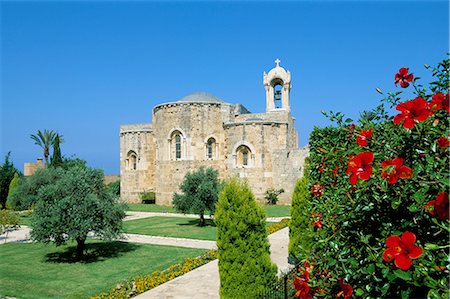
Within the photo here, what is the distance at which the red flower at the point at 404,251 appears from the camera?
213cm

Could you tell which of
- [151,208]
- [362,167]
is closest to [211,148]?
[151,208]

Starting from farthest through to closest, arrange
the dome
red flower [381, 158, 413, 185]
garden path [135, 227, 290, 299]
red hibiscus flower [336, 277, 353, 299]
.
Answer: the dome, garden path [135, 227, 290, 299], red hibiscus flower [336, 277, 353, 299], red flower [381, 158, 413, 185]

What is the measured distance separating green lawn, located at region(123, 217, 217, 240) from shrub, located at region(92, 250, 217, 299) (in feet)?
20.0

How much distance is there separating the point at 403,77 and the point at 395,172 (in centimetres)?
110

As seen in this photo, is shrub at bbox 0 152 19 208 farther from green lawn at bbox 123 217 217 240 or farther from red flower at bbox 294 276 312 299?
red flower at bbox 294 276 312 299

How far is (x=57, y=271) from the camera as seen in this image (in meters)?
13.1

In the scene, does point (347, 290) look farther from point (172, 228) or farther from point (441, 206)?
point (172, 228)

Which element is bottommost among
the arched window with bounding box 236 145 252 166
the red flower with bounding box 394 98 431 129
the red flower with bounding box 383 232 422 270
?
the red flower with bounding box 383 232 422 270

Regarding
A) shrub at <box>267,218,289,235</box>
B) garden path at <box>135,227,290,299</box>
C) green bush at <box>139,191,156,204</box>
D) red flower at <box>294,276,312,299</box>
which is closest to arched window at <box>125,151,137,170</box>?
green bush at <box>139,191,156,204</box>

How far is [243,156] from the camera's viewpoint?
33.2 m

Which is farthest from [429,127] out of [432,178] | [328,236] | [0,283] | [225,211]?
[0,283]

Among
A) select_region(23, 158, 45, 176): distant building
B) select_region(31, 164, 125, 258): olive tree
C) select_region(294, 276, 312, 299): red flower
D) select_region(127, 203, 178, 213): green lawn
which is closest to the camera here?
select_region(294, 276, 312, 299): red flower

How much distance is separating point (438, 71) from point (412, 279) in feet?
5.98

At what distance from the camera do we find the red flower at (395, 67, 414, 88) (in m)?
3.12
